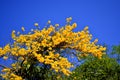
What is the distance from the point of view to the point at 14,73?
19.0 m

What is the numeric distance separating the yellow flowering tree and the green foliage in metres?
21.7

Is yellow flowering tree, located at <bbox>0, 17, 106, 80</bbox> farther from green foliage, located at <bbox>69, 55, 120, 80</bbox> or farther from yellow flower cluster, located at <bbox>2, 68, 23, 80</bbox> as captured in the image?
green foliage, located at <bbox>69, 55, 120, 80</bbox>

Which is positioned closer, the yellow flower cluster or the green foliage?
the yellow flower cluster

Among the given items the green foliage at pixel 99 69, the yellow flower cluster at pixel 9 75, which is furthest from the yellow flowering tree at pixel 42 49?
the green foliage at pixel 99 69

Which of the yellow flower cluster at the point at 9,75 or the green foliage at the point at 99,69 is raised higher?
the green foliage at the point at 99,69

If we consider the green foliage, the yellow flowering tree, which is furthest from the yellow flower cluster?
the green foliage

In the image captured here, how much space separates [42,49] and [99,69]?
2418cm

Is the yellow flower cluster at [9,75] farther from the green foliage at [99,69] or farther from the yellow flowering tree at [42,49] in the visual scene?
the green foliage at [99,69]

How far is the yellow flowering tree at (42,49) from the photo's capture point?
60.5 feet

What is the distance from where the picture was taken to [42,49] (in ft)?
61.0

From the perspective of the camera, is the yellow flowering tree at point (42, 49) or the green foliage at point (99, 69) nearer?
the yellow flowering tree at point (42, 49)

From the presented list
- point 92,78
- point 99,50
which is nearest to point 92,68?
point 92,78

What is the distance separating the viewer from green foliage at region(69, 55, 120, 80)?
41000mm

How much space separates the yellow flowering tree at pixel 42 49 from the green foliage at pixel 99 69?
856 inches
